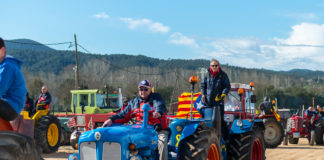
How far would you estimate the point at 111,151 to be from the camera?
5.35 meters

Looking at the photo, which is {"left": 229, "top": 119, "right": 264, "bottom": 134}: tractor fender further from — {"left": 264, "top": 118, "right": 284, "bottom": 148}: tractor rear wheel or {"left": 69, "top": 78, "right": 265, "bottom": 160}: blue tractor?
{"left": 264, "top": 118, "right": 284, "bottom": 148}: tractor rear wheel

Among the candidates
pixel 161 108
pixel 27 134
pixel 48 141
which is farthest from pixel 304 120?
pixel 27 134

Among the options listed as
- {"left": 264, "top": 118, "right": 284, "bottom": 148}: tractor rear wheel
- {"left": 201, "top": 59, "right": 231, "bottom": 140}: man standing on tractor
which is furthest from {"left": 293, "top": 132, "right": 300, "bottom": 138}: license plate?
{"left": 201, "top": 59, "right": 231, "bottom": 140}: man standing on tractor

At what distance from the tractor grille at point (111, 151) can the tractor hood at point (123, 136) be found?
0.05 metres

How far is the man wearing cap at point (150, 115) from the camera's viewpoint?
20.3ft

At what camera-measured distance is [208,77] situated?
8.38 m

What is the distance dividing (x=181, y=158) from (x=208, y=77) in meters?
2.44

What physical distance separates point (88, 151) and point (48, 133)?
8.31 metres

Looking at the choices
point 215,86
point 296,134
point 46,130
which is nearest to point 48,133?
point 46,130

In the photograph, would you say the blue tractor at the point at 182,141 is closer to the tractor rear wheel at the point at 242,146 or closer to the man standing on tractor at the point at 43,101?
the tractor rear wheel at the point at 242,146

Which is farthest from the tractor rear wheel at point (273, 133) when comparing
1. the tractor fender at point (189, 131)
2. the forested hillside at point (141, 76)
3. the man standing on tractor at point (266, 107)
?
the tractor fender at point (189, 131)

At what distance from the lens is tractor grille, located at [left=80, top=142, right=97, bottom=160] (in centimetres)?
538

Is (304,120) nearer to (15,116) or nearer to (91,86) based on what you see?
(15,116)

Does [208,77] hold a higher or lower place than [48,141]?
higher
